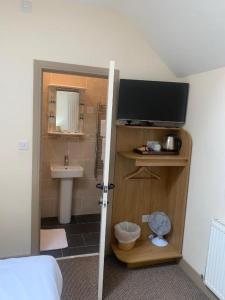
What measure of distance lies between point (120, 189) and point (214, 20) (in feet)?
6.09

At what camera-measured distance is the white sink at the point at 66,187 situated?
11.6ft

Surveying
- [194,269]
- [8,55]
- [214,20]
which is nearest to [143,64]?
[214,20]

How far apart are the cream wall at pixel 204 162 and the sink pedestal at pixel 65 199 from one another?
67.7 inches

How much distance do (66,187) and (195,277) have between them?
2002mm

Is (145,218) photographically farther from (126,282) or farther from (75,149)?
(75,149)

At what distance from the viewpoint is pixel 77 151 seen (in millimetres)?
3832

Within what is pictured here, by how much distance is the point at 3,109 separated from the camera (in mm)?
2357

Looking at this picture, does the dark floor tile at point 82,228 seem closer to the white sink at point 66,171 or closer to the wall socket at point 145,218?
the white sink at point 66,171

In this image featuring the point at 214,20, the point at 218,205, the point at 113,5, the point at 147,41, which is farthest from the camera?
the point at 147,41

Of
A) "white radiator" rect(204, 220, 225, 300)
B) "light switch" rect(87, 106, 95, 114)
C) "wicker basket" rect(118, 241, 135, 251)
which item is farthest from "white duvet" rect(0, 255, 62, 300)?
"light switch" rect(87, 106, 95, 114)

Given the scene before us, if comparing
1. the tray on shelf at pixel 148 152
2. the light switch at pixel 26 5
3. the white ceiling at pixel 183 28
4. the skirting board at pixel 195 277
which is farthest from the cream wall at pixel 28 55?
the skirting board at pixel 195 277

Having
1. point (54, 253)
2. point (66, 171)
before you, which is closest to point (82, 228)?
point (54, 253)

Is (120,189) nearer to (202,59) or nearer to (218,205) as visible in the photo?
(218,205)

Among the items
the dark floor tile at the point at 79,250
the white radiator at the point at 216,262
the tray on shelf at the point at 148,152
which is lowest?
the dark floor tile at the point at 79,250
